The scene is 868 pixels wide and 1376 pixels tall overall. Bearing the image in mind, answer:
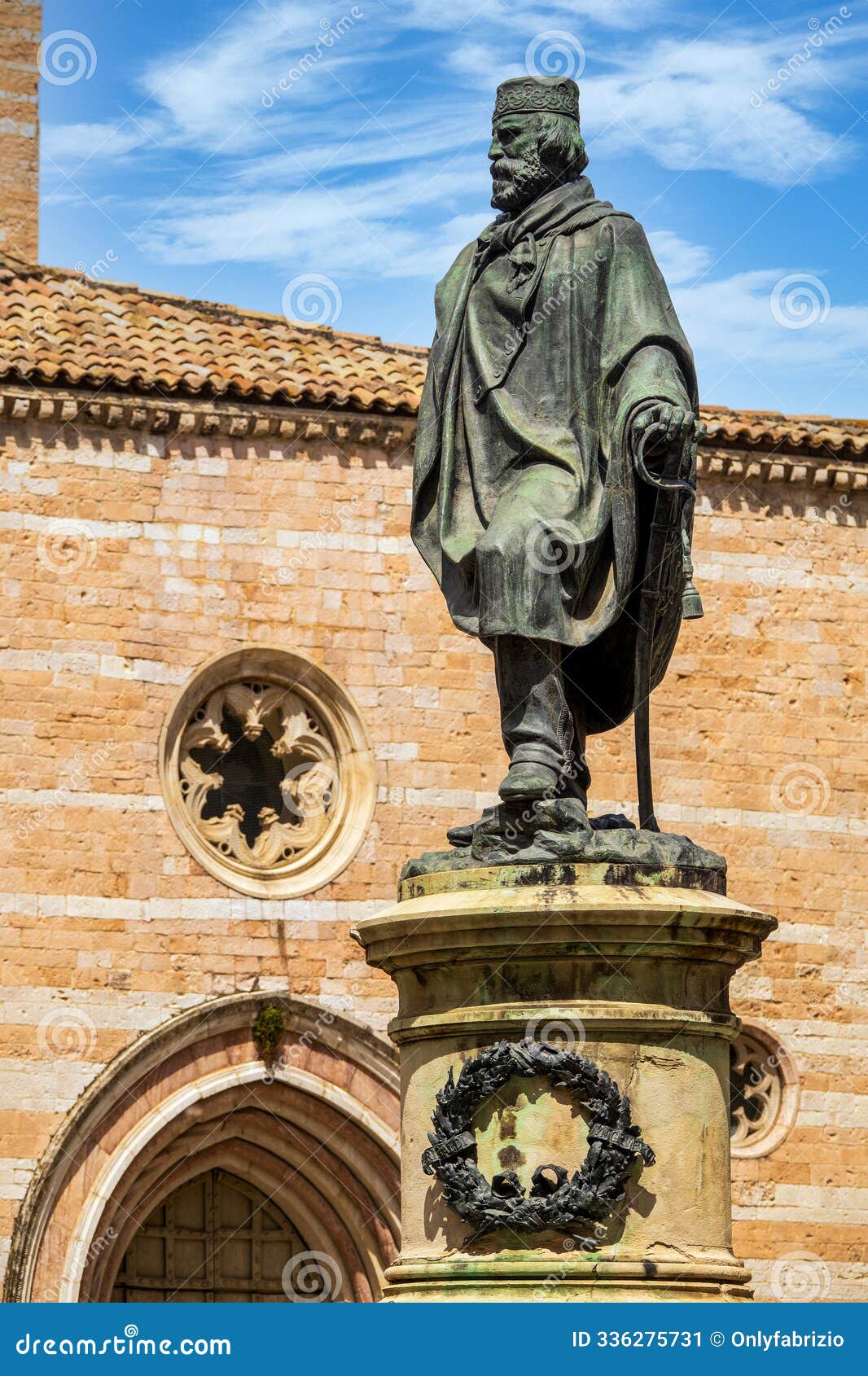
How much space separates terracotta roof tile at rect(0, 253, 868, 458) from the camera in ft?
61.6

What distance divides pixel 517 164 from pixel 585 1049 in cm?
249

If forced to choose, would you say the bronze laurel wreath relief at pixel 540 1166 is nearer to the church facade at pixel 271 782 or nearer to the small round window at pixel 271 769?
the church facade at pixel 271 782

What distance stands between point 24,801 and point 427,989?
39.9 feet

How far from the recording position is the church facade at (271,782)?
1820 cm

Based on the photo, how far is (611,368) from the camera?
6.72m

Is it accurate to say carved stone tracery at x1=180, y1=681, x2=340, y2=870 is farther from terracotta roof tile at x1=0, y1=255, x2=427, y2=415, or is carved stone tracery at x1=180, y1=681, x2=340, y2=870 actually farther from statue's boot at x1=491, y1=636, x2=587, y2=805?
statue's boot at x1=491, y1=636, x2=587, y2=805

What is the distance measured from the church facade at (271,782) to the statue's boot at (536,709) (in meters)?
11.7

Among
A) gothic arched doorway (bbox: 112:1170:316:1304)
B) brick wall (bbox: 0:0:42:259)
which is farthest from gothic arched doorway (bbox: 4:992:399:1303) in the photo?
brick wall (bbox: 0:0:42:259)

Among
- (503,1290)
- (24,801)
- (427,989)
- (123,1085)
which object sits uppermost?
(24,801)

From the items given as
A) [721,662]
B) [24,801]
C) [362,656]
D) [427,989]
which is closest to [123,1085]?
[24,801]

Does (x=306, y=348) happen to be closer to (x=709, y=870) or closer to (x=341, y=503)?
(x=341, y=503)

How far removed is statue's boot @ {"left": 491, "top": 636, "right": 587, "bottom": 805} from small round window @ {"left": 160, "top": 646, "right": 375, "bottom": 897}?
1229 centimetres

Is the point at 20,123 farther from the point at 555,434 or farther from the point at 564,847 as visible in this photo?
the point at 564,847

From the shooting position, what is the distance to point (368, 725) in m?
19.3
